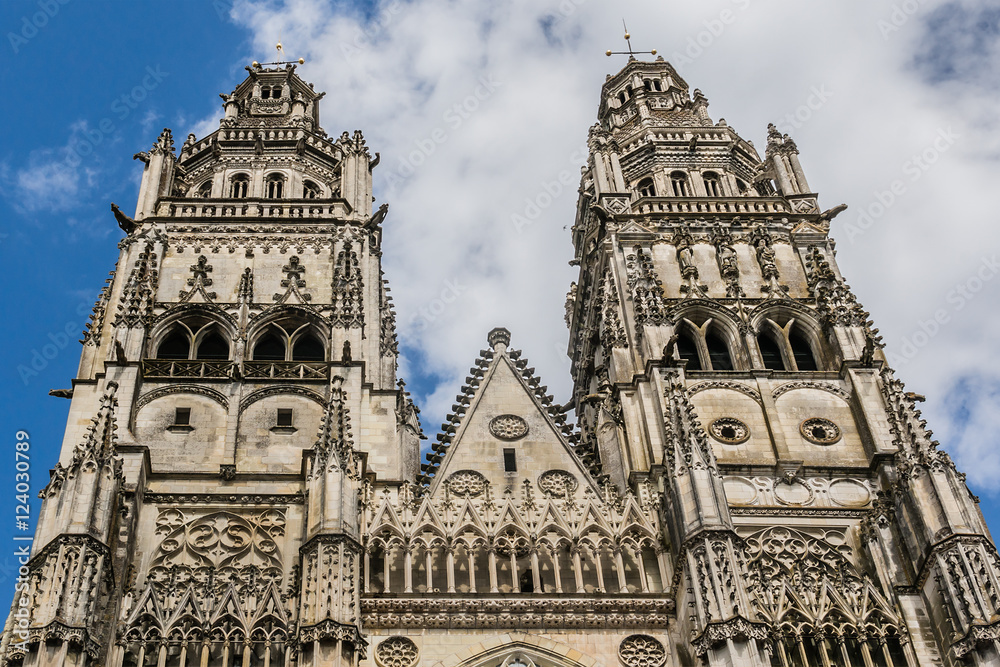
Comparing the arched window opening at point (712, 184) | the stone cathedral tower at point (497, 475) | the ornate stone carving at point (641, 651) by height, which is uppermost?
the arched window opening at point (712, 184)

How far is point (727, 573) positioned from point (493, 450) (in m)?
6.71

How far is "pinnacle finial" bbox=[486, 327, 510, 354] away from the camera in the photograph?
3012cm

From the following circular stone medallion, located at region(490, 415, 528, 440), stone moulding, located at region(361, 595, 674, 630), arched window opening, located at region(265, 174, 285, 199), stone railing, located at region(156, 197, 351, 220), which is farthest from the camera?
arched window opening, located at region(265, 174, 285, 199)

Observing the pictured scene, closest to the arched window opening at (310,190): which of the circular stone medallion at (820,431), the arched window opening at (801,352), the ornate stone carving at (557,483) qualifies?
the ornate stone carving at (557,483)

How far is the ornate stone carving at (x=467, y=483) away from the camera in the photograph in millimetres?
26156

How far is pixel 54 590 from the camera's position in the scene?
2084 centimetres

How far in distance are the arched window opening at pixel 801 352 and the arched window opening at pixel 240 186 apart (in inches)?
573

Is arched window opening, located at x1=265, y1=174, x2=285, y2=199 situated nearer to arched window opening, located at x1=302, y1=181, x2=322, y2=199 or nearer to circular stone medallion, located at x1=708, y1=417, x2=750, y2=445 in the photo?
arched window opening, located at x1=302, y1=181, x2=322, y2=199

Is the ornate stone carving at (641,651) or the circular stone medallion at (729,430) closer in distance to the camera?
the ornate stone carving at (641,651)

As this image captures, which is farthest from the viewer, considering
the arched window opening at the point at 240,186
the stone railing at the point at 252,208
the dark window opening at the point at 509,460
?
the arched window opening at the point at 240,186

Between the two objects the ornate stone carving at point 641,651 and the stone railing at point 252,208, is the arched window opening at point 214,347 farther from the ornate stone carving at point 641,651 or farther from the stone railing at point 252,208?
the ornate stone carving at point 641,651

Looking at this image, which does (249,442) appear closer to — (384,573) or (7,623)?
(384,573)

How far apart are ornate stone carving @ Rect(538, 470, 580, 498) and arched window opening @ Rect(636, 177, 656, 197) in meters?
12.0

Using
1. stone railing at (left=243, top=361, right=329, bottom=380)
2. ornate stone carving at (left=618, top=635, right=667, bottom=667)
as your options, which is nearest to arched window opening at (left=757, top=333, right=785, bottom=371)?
ornate stone carving at (left=618, top=635, right=667, bottom=667)
